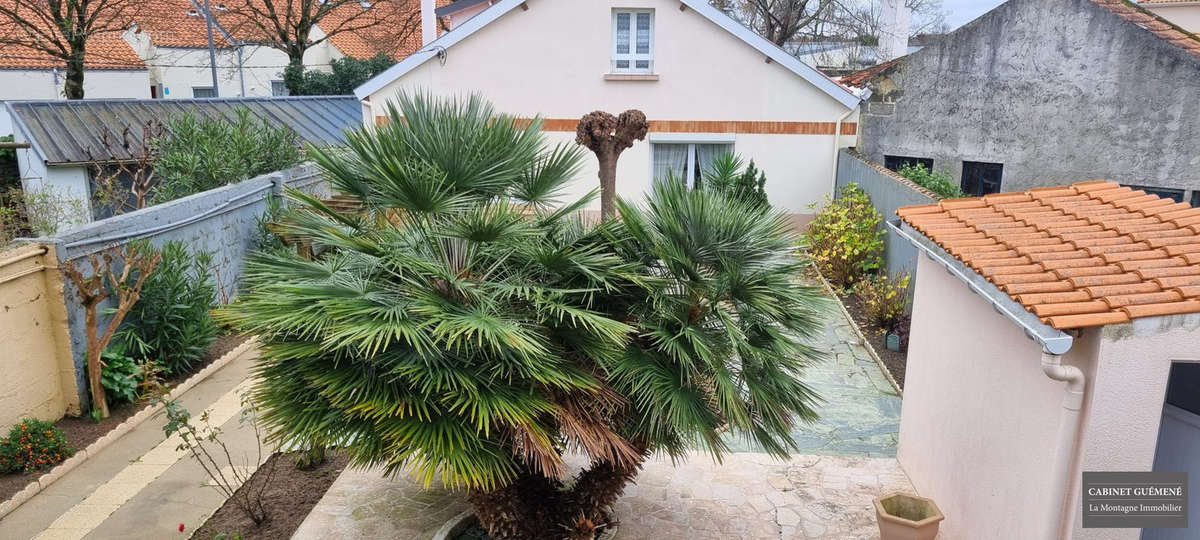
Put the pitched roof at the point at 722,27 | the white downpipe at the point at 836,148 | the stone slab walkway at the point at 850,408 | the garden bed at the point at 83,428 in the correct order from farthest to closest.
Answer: the white downpipe at the point at 836,148 < the pitched roof at the point at 722,27 < the stone slab walkway at the point at 850,408 < the garden bed at the point at 83,428

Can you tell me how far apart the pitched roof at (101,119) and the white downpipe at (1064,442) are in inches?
441

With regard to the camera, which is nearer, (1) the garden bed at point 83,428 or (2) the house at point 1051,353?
(2) the house at point 1051,353

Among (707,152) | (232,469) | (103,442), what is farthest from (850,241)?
(103,442)

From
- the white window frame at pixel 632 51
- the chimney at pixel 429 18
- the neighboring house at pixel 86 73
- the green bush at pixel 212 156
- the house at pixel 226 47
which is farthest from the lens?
the house at pixel 226 47

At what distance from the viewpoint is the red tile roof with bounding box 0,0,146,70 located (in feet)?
69.8

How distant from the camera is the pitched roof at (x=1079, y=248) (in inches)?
165

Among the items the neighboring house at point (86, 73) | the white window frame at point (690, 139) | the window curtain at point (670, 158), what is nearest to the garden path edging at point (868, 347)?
the white window frame at point (690, 139)

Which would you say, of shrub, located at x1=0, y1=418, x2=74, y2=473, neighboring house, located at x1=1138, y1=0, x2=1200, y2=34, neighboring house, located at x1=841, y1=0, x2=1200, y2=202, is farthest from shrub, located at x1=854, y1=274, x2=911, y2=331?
shrub, located at x1=0, y1=418, x2=74, y2=473

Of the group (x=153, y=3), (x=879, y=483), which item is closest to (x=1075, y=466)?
(x=879, y=483)

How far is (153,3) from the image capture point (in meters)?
27.2

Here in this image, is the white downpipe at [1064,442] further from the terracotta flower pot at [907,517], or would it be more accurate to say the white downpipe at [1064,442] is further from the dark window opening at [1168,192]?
the dark window opening at [1168,192]

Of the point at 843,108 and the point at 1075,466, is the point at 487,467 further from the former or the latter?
the point at 843,108

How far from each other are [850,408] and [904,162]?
744 centimetres

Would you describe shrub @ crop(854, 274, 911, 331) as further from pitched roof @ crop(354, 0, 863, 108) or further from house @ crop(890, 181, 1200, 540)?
pitched roof @ crop(354, 0, 863, 108)
